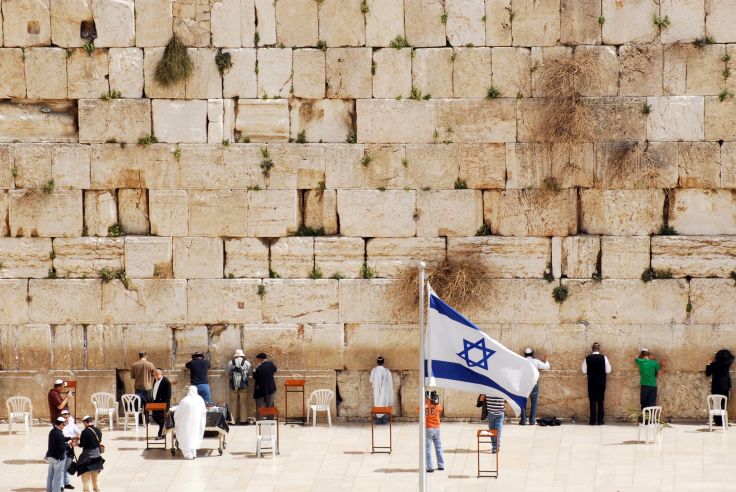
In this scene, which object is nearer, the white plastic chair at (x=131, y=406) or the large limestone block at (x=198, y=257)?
the white plastic chair at (x=131, y=406)

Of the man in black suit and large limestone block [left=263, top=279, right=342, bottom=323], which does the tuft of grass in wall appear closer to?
large limestone block [left=263, top=279, right=342, bottom=323]

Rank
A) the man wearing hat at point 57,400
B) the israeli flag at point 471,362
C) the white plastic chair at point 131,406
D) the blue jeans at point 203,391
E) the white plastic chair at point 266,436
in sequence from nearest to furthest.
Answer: the israeli flag at point 471,362 → the white plastic chair at point 266,436 → the man wearing hat at point 57,400 → the white plastic chair at point 131,406 → the blue jeans at point 203,391

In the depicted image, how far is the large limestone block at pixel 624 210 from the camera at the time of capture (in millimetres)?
24188

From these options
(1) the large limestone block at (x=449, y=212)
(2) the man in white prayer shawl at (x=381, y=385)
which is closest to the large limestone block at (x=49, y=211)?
(2) the man in white prayer shawl at (x=381, y=385)

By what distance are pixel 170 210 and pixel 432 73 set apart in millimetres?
4811

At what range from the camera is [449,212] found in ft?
79.9

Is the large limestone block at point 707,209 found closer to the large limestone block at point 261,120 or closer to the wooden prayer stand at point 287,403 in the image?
the large limestone block at point 261,120

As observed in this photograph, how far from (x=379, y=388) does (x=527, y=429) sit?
2440mm

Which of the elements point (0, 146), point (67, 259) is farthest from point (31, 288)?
point (0, 146)

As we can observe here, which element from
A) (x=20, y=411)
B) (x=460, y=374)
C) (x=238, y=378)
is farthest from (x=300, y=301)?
(x=460, y=374)

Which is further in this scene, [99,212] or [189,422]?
[99,212]

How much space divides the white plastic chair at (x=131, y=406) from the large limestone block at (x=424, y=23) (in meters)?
7.25

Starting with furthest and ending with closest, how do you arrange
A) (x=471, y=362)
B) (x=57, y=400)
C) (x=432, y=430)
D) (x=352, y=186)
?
(x=352, y=186) → (x=57, y=400) → (x=432, y=430) → (x=471, y=362)

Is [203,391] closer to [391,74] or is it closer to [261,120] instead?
[261,120]
